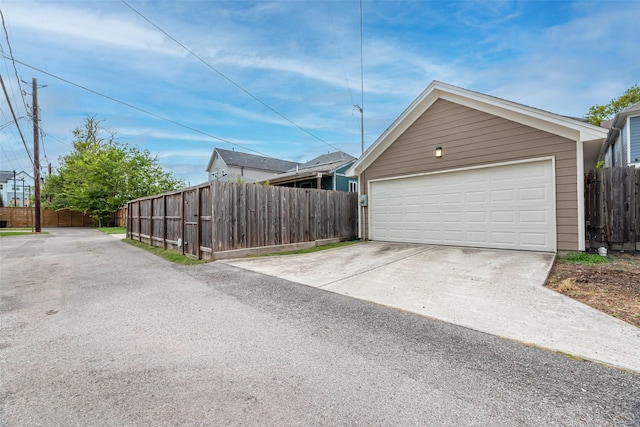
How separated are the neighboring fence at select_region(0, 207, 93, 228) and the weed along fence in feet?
80.0

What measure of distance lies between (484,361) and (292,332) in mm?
1719

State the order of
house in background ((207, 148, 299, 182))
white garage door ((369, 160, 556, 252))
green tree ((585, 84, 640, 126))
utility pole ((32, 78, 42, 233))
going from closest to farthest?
white garage door ((369, 160, 556, 252)), utility pole ((32, 78, 42, 233)), green tree ((585, 84, 640, 126)), house in background ((207, 148, 299, 182))


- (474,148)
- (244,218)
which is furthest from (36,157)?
(474,148)

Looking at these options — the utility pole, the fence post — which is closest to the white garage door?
the fence post

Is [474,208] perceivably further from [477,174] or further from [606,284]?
[606,284]

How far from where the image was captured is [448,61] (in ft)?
37.4

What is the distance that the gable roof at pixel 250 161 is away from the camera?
28.6 meters

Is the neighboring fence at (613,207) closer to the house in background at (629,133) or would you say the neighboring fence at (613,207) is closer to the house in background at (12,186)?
the house in background at (629,133)

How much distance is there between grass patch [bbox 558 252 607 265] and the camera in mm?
5646

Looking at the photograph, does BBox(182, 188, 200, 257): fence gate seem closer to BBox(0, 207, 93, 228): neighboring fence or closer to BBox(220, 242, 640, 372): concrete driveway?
→ BBox(220, 242, 640, 372): concrete driveway

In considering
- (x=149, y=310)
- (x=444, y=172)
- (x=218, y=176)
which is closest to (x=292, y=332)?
(x=149, y=310)

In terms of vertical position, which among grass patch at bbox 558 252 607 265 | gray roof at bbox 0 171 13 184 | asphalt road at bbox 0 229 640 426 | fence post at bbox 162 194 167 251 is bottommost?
asphalt road at bbox 0 229 640 426

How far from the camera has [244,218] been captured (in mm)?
7621

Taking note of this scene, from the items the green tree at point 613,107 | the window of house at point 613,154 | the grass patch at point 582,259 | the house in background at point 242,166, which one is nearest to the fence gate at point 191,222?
the grass patch at point 582,259
